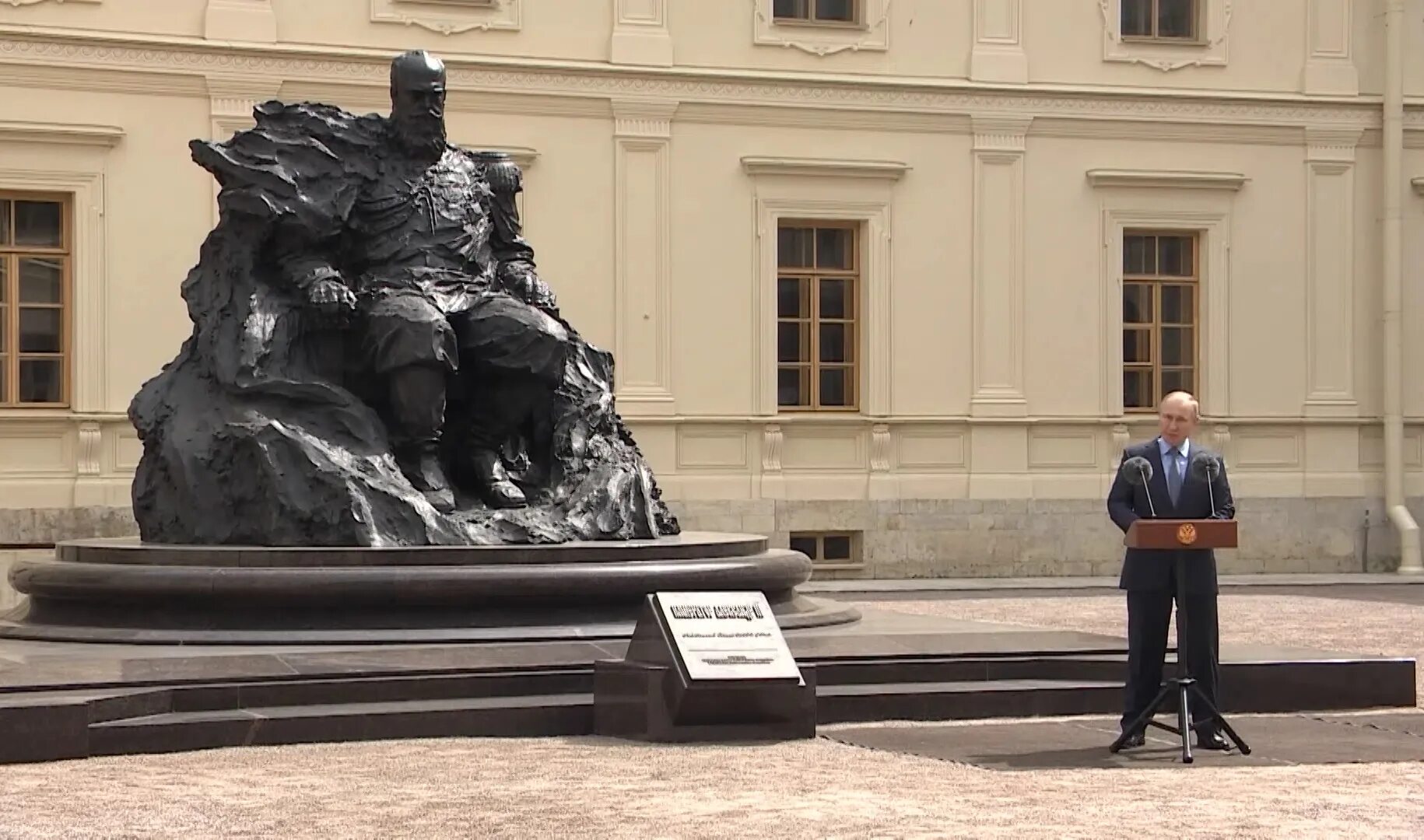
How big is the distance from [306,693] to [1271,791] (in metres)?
3.73

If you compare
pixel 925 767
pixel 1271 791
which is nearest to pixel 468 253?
pixel 925 767

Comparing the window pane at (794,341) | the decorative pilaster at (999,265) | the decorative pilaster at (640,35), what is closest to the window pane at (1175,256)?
the decorative pilaster at (999,265)

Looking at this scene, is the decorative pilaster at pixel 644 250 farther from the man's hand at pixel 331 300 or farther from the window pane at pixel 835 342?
the man's hand at pixel 331 300

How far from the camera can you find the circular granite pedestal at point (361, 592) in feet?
36.5

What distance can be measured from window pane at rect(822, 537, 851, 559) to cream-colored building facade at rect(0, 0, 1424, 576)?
24 mm

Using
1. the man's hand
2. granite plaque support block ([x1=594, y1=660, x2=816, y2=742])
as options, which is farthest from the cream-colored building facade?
granite plaque support block ([x1=594, y1=660, x2=816, y2=742])

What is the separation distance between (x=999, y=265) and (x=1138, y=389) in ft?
7.10

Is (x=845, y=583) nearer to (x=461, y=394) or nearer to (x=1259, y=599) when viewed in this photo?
(x=1259, y=599)

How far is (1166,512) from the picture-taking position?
9.93 metres

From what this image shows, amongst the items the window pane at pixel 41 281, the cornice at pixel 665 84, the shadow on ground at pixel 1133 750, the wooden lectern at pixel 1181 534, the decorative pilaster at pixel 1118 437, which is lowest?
the shadow on ground at pixel 1133 750

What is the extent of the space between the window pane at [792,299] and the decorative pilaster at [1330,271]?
5570mm

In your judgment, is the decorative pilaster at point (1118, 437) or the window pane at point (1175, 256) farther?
the window pane at point (1175, 256)

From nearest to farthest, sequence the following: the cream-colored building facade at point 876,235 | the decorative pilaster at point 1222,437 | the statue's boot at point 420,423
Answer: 1. the statue's boot at point 420,423
2. the cream-colored building facade at point 876,235
3. the decorative pilaster at point 1222,437

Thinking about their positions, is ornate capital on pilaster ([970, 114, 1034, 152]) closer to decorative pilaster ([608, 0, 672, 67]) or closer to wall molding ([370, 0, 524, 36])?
decorative pilaster ([608, 0, 672, 67])
